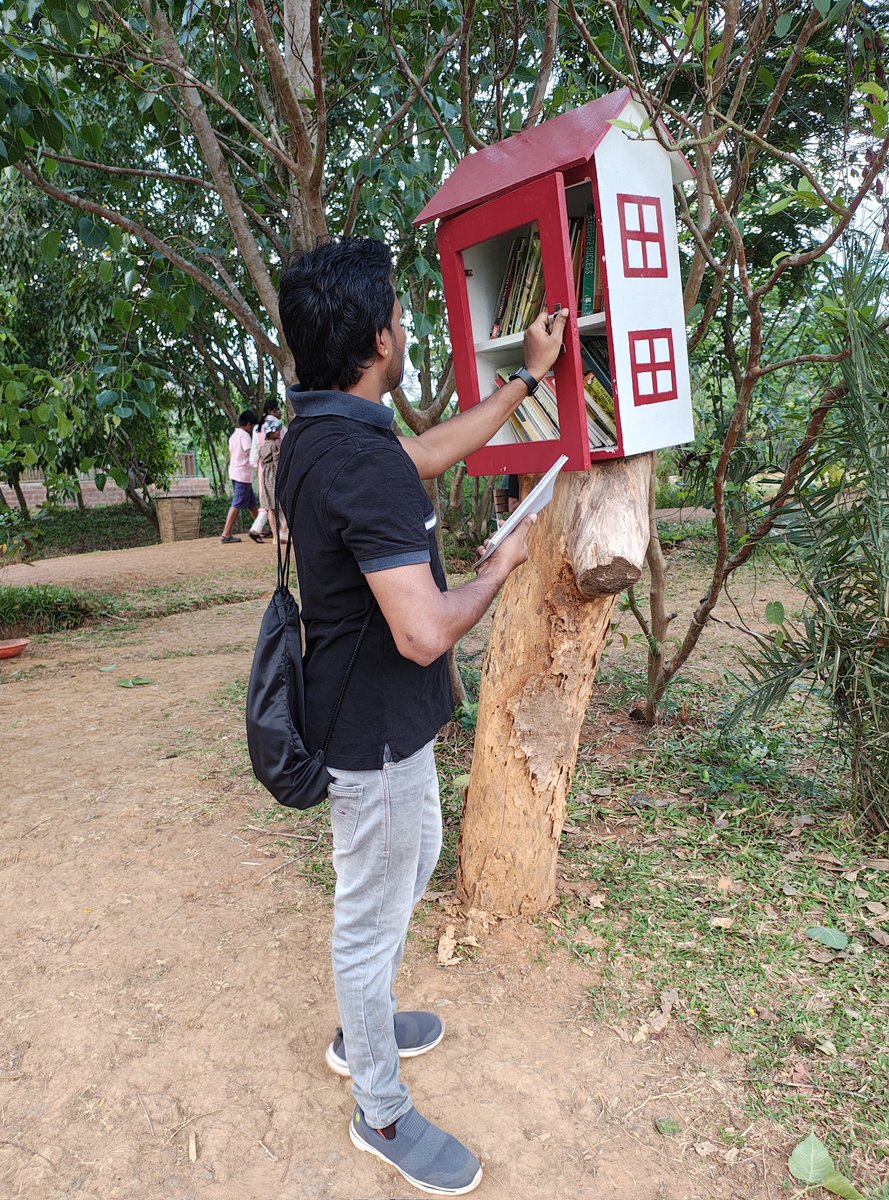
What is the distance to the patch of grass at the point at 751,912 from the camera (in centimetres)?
204

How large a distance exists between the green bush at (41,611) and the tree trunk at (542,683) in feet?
17.2

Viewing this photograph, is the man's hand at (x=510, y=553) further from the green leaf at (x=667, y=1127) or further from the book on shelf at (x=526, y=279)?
the green leaf at (x=667, y=1127)

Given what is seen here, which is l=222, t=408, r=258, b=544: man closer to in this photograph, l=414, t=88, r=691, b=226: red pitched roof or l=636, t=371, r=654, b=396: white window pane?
l=414, t=88, r=691, b=226: red pitched roof

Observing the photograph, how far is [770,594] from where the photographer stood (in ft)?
21.5

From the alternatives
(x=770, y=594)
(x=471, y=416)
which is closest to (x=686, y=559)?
(x=770, y=594)

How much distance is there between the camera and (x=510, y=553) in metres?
1.74

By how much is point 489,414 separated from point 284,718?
0.86 m

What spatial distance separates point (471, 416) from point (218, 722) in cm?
288

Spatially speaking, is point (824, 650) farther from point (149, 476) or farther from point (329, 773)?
point (149, 476)

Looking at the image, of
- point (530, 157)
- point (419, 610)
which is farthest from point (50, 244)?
point (419, 610)

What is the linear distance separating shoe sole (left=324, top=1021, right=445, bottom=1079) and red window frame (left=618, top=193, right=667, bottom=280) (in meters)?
1.97

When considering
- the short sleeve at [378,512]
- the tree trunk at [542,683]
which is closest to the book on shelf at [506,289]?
the tree trunk at [542,683]

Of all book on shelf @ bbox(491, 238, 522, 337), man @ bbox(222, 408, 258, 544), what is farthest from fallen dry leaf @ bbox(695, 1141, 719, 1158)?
man @ bbox(222, 408, 258, 544)

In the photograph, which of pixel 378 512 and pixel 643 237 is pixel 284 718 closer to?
pixel 378 512
